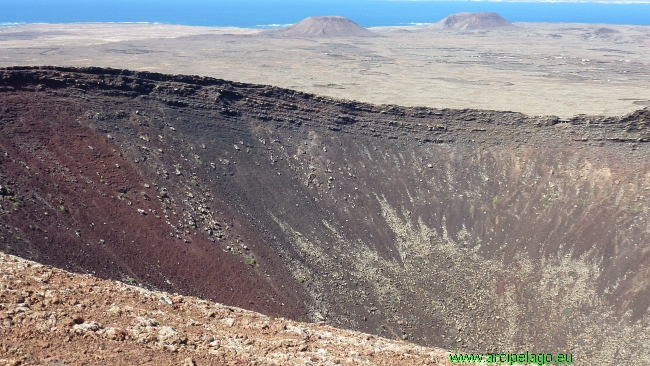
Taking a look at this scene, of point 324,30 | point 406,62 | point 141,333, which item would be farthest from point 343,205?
point 324,30

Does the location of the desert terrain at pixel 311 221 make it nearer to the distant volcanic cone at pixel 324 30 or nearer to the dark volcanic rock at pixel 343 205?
the dark volcanic rock at pixel 343 205

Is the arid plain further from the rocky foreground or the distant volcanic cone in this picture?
the rocky foreground

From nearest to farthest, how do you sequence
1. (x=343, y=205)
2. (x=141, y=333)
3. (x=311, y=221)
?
(x=141, y=333), (x=311, y=221), (x=343, y=205)

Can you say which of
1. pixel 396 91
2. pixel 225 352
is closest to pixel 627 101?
pixel 396 91

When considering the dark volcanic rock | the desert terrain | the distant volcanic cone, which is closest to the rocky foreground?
the desert terrain

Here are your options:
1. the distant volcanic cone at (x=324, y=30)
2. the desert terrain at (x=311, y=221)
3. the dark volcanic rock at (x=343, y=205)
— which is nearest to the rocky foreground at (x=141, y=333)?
the desert terrain at (x=311, y=221)

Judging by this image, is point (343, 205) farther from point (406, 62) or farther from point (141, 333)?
point (406, 62)
